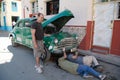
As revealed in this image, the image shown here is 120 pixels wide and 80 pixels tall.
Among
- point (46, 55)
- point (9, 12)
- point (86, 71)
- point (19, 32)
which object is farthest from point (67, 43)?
point (9, 12)

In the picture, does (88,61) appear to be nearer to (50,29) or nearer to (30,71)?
(30,71)

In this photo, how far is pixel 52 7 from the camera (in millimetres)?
11586

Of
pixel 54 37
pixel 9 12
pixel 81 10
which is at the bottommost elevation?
pixel 54 37

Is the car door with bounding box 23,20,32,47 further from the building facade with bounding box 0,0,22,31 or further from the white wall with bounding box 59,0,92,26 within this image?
the building facade with bounding box 0,0,22,31

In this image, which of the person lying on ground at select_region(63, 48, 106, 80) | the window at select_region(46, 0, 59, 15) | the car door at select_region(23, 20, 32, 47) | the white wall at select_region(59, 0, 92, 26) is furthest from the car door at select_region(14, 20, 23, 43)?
the person lying on ground at select_region(63, 48, 106, 80)

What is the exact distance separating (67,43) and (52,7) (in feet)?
19.1

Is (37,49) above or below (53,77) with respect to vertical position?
above

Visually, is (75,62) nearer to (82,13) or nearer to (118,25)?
(118,25)

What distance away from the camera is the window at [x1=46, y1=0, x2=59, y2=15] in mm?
11146

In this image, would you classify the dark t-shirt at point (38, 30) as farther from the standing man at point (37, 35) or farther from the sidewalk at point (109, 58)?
the sidewalk at point (109, 58)

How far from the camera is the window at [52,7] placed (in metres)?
11.1

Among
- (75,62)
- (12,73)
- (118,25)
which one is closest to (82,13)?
(118,25)

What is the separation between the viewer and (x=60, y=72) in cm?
535

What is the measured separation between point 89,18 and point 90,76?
12.9 feet
